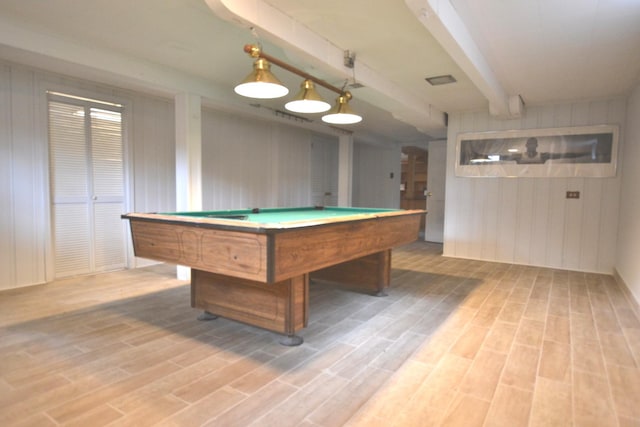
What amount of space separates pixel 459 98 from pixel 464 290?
2.70 metres

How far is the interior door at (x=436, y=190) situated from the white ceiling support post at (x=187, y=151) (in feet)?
17.0

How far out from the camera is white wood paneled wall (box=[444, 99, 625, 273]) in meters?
4.90

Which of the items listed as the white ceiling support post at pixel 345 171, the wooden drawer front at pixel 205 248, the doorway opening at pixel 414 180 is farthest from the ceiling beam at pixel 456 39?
the doorway opening at pixel 414 180

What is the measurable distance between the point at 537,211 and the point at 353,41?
13.1 feet

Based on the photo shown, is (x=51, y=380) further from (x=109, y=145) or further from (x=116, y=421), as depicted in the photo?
(x=109, y=145)

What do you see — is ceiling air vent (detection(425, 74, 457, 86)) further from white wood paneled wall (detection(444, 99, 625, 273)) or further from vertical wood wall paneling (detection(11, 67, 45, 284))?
vertical wood wall paneling (detection(11, 67, 45, 284))

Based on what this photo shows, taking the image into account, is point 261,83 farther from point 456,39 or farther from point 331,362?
point 331,362

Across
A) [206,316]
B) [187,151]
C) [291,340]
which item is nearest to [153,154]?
[187,151]

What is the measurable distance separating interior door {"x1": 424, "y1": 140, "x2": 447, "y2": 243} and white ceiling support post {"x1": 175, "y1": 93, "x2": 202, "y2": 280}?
5.18m

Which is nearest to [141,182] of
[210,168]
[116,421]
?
[210,168]

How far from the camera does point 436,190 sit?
25.3 feet

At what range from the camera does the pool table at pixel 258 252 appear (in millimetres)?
2051

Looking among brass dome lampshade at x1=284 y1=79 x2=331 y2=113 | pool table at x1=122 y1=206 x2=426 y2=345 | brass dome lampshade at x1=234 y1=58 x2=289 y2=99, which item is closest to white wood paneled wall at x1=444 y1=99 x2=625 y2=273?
pool table at x1=122 y1=206 x2=426 y2=345

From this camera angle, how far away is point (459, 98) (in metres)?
4.97
